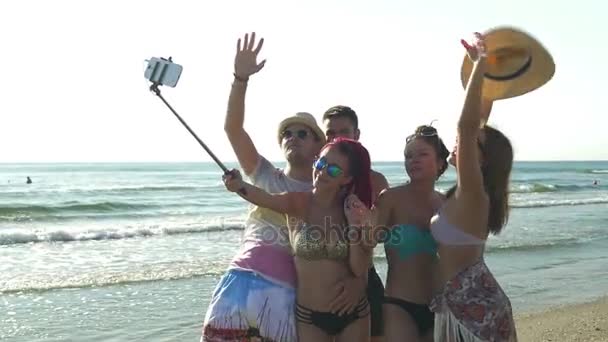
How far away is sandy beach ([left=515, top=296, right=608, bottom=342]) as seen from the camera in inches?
297

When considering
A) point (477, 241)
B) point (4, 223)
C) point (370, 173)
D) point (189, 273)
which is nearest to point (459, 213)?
point (477, 241)

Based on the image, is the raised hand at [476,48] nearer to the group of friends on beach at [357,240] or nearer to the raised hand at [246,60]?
the group of friends on beach at [357,240]

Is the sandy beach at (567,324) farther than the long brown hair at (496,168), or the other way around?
the sandy beach at (567,324)

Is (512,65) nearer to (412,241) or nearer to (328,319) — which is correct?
(412,241)

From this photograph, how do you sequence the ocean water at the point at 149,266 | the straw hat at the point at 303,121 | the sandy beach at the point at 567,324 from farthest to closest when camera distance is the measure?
the ocean water at the point at 149,266 → the sandy beach at the point at 567,324 → the straw hat at the point at 303,121

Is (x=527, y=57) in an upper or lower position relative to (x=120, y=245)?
upper

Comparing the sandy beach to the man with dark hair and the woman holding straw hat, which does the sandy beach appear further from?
the woman holding straw hat

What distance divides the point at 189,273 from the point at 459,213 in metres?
8.63

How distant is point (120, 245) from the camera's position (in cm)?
1617

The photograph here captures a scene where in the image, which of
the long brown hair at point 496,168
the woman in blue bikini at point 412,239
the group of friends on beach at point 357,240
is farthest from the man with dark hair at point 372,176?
the long brown hair at point 496,168

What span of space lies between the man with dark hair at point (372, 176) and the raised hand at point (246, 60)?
70 cm

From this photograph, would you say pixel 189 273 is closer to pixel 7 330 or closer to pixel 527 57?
pixel 7 330

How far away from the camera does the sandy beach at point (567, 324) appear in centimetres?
755

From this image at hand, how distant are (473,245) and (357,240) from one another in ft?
1.87
